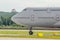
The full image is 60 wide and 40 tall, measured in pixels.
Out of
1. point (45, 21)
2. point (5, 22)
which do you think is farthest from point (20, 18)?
point (5, 22)

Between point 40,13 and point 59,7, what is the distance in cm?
218

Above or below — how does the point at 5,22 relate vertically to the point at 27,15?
below

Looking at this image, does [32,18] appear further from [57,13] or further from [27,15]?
[57,13]

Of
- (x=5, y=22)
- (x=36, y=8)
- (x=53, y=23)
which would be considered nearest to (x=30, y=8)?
(x=36, y=8)

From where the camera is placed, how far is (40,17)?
102 ft

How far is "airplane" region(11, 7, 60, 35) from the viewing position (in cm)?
3089

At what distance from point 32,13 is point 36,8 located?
0.72 m

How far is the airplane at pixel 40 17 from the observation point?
30891 mm

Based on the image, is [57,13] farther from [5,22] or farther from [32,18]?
[5,22]

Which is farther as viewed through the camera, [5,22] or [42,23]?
[5,22]

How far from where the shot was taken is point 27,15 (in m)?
31.1

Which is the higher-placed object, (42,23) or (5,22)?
(42,23)

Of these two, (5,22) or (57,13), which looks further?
(5,22)

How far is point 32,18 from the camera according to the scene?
31.1 metres
